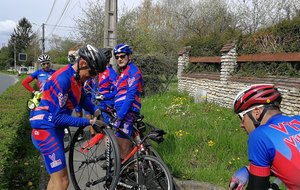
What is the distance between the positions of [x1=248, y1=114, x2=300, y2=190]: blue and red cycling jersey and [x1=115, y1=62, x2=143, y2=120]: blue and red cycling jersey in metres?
2.92

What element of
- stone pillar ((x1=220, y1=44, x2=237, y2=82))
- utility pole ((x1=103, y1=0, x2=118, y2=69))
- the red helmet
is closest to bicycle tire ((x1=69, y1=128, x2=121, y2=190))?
the red helmet

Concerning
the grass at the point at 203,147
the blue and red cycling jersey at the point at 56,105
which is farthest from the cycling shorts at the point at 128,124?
the blue and red cycling jersey at the point at 56,105

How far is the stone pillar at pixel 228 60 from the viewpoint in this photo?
12.5 m

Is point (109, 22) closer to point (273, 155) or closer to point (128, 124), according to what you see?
point (128, 124)

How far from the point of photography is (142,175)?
427 cm

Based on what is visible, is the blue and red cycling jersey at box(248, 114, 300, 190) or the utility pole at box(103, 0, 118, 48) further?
the utility pole at box(103, 0, 118, 48)

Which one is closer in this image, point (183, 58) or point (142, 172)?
point (142, 172)

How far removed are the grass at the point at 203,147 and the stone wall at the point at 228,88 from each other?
4.76 ft

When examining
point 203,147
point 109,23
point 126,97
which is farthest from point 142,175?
point 109,23

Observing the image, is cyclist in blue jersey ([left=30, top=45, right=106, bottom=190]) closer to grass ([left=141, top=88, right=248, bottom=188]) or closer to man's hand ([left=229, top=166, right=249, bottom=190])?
man's hand ([left=229, top=166, right=249, bottom=190])

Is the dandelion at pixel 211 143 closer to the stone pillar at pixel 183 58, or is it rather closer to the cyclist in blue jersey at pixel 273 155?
the cyclist in blue jersey at pixel 273 155

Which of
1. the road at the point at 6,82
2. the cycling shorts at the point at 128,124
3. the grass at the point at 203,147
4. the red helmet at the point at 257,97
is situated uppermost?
the red helmet at the point at 257,97

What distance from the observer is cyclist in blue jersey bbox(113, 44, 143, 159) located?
4738 mm

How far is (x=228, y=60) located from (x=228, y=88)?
99 cm
